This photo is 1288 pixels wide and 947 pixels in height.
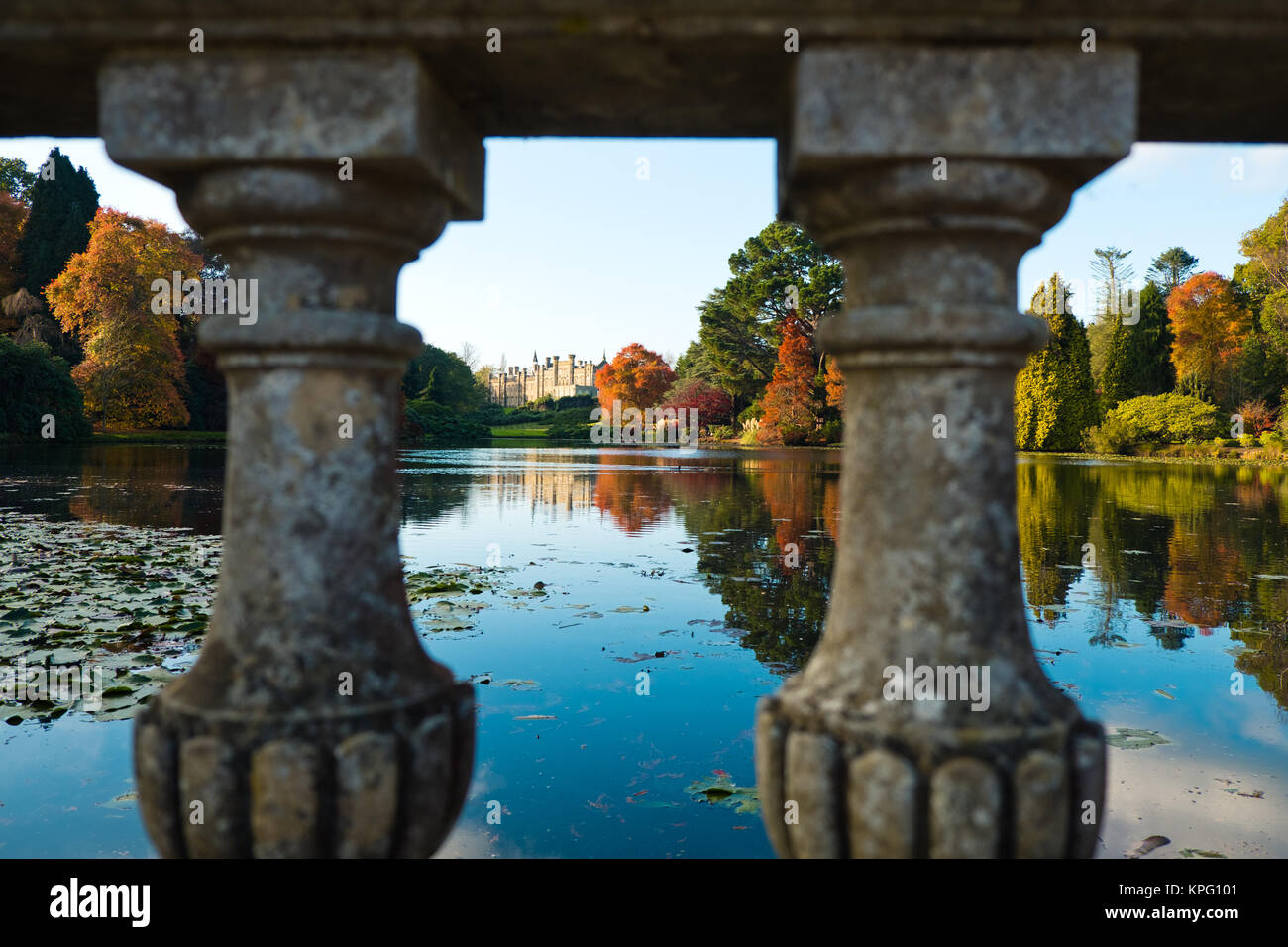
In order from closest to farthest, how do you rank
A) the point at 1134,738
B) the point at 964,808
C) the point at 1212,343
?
the point at 964,808 → the point at 1134,738 → the point at 1212,343

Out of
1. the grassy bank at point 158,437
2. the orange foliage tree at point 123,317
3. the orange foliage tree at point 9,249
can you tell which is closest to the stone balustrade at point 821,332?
the grassy bank at point 158,437

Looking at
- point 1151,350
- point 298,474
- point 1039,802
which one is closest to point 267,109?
point 298,474

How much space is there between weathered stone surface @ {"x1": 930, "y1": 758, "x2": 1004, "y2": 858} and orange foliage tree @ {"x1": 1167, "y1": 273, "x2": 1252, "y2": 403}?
3913 centimetres

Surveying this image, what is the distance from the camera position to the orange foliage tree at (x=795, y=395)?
32.2 m

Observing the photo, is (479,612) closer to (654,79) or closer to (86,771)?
(86,771)

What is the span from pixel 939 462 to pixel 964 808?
1.98ft

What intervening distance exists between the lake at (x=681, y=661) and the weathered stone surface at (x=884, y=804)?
31 centimetres

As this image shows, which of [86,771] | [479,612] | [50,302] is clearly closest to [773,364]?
→ [50,302]

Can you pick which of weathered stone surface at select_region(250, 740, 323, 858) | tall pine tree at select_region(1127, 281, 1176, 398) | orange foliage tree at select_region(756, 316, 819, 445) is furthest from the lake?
tall pine tree at select_region(1127, 281, 1176, 398)

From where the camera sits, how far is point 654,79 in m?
1.58

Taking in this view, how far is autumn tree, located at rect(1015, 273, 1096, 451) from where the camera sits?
105 feet

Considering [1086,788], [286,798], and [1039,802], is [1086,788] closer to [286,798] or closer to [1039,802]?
[1039,802]

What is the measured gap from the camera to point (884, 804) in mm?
1418

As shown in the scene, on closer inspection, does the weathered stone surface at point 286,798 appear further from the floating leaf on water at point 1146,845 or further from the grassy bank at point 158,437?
the grassy bank at point 158,437
